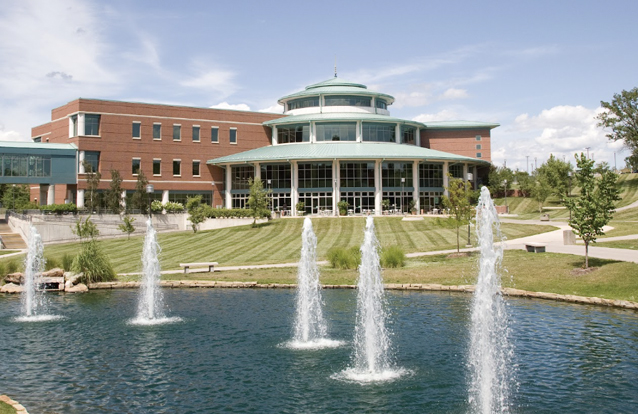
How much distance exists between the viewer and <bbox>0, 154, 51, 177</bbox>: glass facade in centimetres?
6138

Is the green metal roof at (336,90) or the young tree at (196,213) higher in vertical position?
the green metal roof at (336,90)

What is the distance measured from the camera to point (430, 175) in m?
69.6

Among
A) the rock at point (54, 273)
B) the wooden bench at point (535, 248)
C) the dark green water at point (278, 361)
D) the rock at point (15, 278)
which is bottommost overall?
the dark green water at point (278, 361)

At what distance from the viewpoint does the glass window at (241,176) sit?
229 ft

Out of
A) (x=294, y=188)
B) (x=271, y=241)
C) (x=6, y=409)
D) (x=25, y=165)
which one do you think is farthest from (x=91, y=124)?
(x=6, y=409)

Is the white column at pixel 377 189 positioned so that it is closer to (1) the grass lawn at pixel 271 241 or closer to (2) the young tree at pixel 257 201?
(1) the grass lawn at pixel 271 241

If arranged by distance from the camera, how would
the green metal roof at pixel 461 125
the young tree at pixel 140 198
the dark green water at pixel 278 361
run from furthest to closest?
1. the green metal roof at pixel 461 125
2. the young tree at pixel 140 198
3. the dark green water at pixel 278 361

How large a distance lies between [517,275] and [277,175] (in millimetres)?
43381

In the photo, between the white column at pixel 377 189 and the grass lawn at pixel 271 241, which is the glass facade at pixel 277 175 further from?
the white column at pixel 377 189

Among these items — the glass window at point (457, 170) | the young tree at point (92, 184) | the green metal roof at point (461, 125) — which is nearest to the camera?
the young tree at point (92, 184)

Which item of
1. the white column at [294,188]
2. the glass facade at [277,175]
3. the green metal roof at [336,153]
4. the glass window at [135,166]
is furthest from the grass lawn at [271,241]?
the glass window at [135,166]

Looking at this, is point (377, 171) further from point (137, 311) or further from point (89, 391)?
point (89, 391)

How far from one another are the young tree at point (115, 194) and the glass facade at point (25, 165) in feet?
23.3

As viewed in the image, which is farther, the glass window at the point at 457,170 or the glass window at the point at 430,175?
the glass window at the point at 457,170
